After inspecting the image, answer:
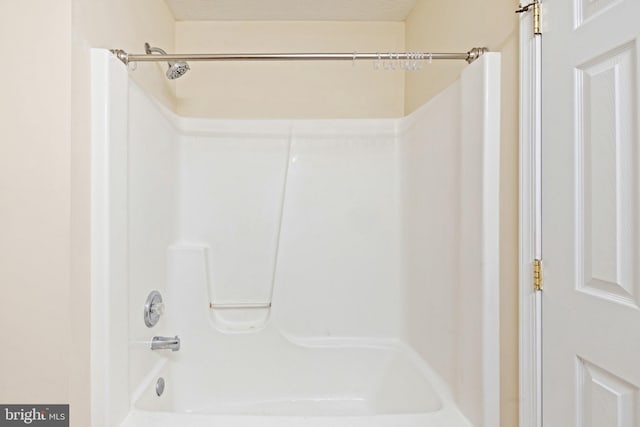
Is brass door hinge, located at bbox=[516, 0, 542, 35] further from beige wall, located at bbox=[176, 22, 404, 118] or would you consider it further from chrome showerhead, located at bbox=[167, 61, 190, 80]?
beige wall, located at bbox=[176, 22, 404, 118]

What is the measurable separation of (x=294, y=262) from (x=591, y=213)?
1.54 meters

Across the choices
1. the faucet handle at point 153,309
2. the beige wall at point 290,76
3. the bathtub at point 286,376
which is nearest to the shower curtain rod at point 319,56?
the faucet handle at point 153,309

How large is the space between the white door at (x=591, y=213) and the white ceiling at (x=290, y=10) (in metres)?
1.40

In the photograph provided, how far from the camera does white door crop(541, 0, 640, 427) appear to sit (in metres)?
0.90

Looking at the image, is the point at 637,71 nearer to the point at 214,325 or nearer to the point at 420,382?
the point at 420,382

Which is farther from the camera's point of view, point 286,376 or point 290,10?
point 290,10

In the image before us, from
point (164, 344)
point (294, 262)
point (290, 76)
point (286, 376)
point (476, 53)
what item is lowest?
point (286, 376)

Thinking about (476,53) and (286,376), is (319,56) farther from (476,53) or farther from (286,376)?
(286,376)

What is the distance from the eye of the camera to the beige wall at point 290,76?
2549 mm

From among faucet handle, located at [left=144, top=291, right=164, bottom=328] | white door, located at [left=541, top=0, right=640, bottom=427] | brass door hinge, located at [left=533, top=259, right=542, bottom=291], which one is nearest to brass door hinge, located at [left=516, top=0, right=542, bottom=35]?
white door, located at [left=541, top=0, right=640, bottom=427]

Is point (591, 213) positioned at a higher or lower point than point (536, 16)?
lower

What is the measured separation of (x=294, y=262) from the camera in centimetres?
232

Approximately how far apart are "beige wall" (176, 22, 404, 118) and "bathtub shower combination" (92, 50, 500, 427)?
0.26 meters

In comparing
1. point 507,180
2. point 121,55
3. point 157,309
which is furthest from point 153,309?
point 507,180
